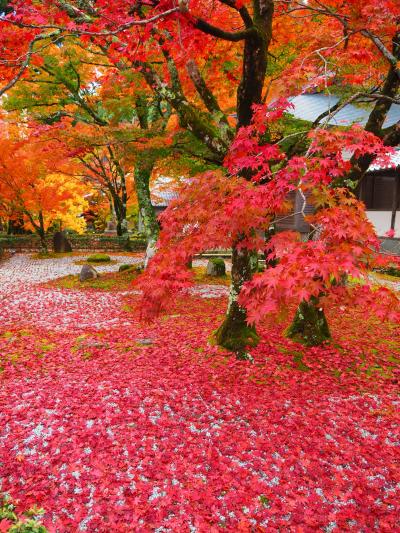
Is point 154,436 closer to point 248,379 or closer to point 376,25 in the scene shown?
point 248,379

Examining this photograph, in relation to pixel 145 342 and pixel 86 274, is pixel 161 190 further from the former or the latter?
pixel 145 342

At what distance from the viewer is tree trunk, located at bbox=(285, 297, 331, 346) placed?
7.23 m

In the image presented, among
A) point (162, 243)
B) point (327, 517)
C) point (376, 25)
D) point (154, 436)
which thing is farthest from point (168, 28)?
point (327, 517)

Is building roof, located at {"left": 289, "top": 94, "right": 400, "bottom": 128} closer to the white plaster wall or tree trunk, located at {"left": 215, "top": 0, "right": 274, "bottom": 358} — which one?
the white plaster wall

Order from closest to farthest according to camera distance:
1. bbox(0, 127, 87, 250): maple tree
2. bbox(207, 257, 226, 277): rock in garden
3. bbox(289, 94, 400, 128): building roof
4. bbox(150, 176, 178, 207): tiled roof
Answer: bbox(207, 257, 226, 277): rock in garden
bbox(0, 127, 87, 250): maple tree
bbox(289, 94, 400, 128): building roof
bbox(150, 176, 178, 207): tiled roof

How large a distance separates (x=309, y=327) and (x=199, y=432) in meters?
3.50

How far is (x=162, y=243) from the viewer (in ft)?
17.4

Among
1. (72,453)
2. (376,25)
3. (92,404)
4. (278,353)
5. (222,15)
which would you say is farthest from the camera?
(222,15)

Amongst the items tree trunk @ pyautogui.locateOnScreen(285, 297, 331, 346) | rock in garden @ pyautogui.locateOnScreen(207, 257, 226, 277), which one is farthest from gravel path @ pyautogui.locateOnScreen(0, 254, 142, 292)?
tree trunk @ pyautogui.locateOnScreen(285, 297, 331, 346)

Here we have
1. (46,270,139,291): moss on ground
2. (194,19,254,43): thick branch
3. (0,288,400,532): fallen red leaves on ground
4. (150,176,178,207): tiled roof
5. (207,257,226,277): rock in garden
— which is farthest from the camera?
(150,176,178,207): tiled roof

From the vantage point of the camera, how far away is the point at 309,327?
7297 millimetres

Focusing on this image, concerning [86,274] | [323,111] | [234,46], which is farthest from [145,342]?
[323,111]

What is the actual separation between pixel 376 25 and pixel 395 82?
98 cm

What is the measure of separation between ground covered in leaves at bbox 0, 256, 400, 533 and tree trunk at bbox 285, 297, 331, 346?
9.4 inches
